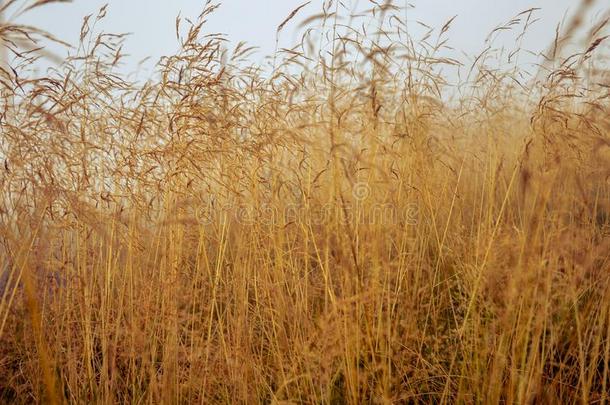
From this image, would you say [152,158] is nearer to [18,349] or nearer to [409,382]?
[18,349]

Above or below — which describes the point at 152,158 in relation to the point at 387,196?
above

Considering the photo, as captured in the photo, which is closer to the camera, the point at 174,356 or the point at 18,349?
the point at 174,356

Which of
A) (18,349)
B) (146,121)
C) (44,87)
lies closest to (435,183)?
(146,121)

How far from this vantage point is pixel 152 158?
2.30 m

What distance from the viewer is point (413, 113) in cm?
239

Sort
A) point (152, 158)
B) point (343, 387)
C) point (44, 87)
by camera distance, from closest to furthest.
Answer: point (343, 387) → point (44, 87) → point (152, 158)

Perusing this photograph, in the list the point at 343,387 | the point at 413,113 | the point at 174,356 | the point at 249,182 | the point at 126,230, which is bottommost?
the point at 343,387

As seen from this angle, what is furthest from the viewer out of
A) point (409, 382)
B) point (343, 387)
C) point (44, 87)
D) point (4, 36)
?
point (44, 87)

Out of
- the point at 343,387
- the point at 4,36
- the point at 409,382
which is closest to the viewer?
the point at 4,36

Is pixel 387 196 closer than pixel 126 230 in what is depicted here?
Yes

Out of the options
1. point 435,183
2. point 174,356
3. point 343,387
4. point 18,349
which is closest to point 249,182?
point 174,356

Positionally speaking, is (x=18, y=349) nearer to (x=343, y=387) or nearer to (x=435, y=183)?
(x=343, y=387)

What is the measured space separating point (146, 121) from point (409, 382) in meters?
1.69

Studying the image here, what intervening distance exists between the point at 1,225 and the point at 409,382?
1.67 meters
